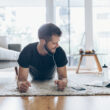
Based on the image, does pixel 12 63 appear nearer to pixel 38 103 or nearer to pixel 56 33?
pixel 56 33

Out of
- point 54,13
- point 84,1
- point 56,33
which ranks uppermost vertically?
point 84,1

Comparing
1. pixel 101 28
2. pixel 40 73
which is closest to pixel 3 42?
pixel 40 73

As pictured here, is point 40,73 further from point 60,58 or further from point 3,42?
point 3,42

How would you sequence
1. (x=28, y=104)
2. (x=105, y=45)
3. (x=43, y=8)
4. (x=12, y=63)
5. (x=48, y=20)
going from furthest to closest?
(x=43, y=8) → (x=105, y=45) → (x=48, y=20) → (x=12, y=63) → (x=28, y=104)

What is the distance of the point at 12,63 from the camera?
86.1 inches

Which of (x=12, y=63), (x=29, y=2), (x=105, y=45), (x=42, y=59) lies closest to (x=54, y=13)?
(x=29, y=2)

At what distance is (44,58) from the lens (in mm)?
1488

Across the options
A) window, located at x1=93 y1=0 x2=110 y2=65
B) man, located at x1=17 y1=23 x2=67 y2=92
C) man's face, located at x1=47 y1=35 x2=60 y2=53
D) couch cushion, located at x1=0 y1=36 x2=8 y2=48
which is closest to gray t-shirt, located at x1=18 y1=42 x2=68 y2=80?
man, located at x1=17 y1=23 x2=67 y2=92

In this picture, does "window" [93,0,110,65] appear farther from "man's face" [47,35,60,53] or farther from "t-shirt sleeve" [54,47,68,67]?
"man's face" [47,35,60,53]

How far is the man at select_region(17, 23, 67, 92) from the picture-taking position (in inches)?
47.6

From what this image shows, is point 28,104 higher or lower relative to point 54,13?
lower

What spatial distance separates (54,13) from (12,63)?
7.97 feet

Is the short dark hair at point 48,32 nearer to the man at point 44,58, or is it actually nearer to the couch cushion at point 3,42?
the man at point 44,58

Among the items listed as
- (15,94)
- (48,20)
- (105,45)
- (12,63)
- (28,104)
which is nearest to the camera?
(28,104)
